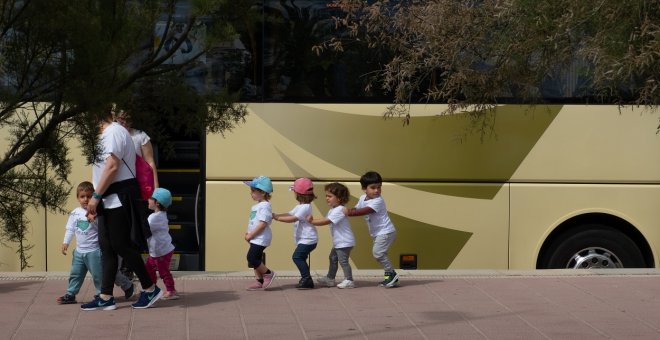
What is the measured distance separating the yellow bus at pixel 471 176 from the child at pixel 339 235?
1.27m

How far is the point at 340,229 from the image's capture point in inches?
382

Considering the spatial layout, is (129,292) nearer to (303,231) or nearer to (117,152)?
(117,152)

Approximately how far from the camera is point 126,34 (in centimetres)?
536

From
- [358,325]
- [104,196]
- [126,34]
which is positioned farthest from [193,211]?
[126,34]

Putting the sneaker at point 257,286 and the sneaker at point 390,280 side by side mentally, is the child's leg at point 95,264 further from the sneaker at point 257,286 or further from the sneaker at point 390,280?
the sneaker at point 390,280

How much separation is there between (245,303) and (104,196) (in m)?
1.55

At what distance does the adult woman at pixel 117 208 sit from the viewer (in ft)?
26.8

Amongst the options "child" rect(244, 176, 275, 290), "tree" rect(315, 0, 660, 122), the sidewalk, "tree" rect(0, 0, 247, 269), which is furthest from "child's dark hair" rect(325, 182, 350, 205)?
"tree" rect(0, 0, 247, 269)

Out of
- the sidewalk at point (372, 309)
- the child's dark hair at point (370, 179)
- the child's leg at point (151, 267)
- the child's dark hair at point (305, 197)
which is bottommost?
the sidewalk at point (372, 309)

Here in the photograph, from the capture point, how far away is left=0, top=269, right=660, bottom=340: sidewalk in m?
7.78

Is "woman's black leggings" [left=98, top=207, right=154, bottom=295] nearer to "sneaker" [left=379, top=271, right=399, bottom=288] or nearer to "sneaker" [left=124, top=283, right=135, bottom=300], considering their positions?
"sneaker" [left=124, top=283, right=135, bottom=300]

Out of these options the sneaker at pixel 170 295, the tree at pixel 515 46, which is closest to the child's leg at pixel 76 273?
the sneaker at pixel 170 295

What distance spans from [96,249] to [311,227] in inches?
81.0

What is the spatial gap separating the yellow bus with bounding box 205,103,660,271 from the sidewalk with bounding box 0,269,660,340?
676 millimetres
